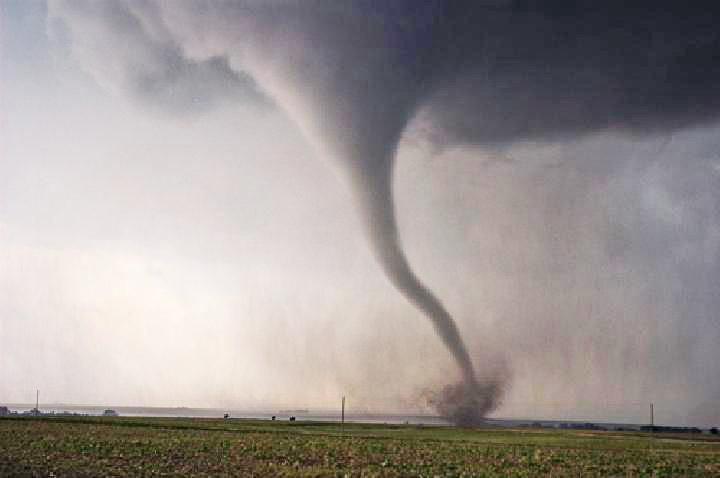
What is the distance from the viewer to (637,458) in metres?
57.1

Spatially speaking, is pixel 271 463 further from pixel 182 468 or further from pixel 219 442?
pixel 219 442

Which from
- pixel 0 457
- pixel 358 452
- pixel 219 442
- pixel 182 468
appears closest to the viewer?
pixel 182 468

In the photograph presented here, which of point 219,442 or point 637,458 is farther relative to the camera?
point 219,442

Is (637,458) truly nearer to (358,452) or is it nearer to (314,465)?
(358,452)

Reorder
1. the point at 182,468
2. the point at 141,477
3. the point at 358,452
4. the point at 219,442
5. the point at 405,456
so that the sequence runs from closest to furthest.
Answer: the point at 141,477
the point at 182,468
the point at 405,456
the point at 358,452
the point at 219,442

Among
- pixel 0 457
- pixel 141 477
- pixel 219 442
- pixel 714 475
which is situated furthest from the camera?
pixel 219 442

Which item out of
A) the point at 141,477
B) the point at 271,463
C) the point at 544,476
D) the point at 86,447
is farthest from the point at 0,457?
the point at 544,476

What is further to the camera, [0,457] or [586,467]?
[586,467]

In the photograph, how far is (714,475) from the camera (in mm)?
44812

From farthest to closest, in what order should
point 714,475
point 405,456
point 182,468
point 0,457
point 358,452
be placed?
point 358,452 → point 405,456 → point 714,475 → point 0,457 → point 182,468

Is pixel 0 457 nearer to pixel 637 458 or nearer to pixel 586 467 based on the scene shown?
pixel 586 467

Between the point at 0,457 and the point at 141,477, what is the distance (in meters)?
13.9

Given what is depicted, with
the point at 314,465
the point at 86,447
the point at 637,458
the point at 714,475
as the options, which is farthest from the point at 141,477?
the point at 637,458

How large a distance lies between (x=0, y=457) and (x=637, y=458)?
5043 cm
